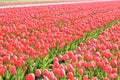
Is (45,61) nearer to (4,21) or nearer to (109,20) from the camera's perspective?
(4,21)

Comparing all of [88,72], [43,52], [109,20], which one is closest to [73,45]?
[43,52]

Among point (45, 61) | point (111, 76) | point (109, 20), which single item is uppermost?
point (111, 76)

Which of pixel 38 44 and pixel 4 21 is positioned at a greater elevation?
pixel 38 44

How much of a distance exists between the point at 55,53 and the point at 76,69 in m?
2.26

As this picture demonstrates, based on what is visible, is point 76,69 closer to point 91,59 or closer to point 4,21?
point 91,59

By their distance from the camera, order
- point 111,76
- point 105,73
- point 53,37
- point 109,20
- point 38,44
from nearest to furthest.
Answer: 1. point 111,76
2. point 105,73
3. point 38,44
4. point 53,37
5. point 109,20

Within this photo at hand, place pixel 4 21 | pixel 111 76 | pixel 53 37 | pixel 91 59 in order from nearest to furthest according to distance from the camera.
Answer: pixel 111 76 → pixel 91 59 → pixel 53 37 → pixel 4 21

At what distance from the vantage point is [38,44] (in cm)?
666

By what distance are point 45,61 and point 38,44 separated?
382mm

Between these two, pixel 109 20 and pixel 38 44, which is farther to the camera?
pixel 109 20

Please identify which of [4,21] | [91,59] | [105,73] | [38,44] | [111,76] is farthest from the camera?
[4,21]

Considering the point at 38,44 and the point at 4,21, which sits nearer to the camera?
the point at 38,44

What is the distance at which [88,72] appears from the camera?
17.5 ft

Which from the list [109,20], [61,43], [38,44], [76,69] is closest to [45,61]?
[38,44]
